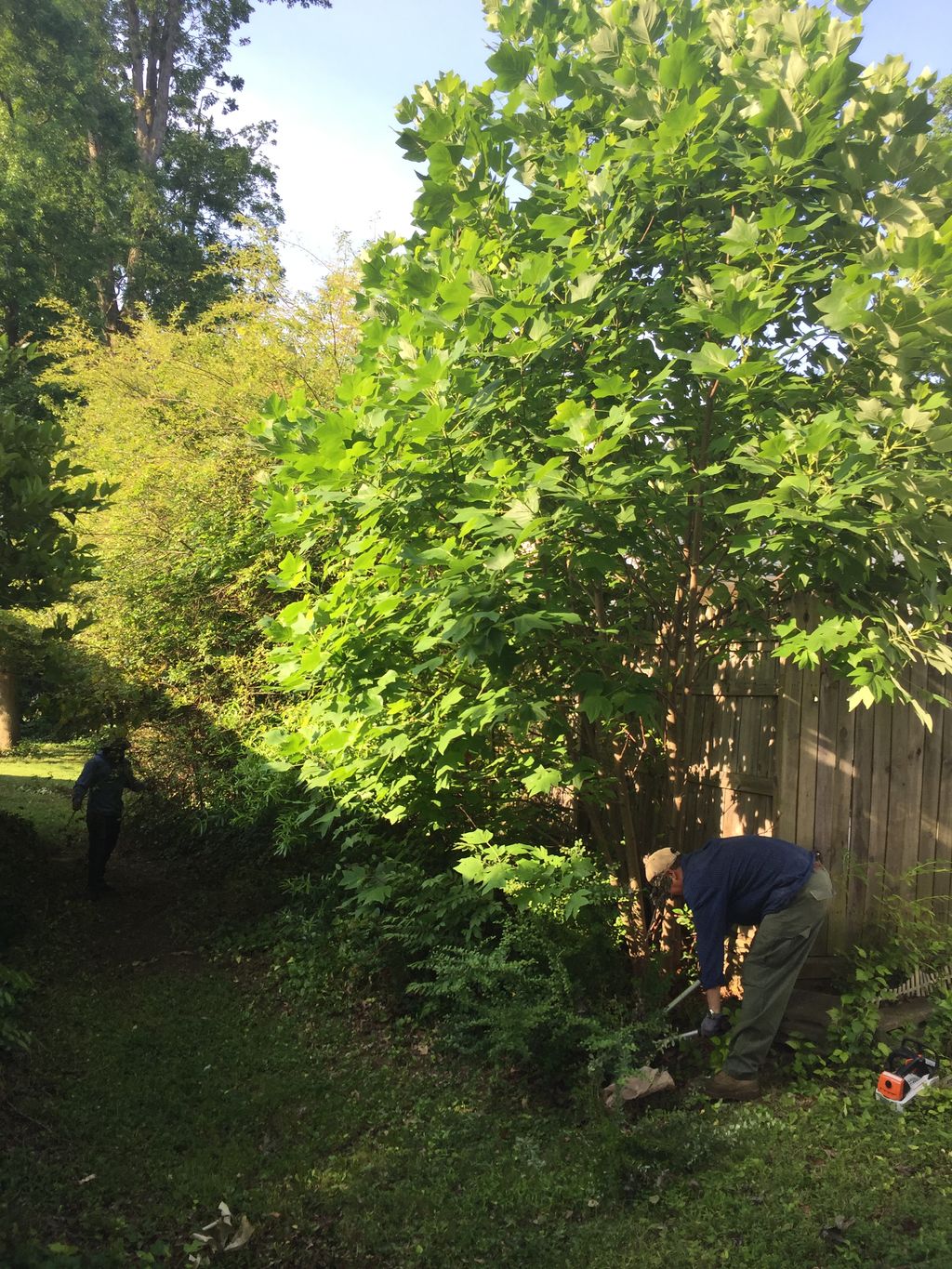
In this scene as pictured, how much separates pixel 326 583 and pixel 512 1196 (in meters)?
5.12

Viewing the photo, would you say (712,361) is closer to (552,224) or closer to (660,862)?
(552,224)

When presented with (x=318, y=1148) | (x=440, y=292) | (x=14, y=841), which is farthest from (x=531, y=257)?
(x=14, y=841)

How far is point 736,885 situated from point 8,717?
16.8 m

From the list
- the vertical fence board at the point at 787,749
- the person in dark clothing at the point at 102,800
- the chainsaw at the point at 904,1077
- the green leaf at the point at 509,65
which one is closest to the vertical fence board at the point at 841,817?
the vertical fence board at the point at 787,749

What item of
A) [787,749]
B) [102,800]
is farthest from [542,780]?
[102,800]

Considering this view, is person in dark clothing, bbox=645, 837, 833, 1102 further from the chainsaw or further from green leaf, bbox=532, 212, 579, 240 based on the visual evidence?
green leaf, bbox=532, 212, 579, 240

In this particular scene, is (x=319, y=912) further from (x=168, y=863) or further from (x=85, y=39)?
(x=85, y=39)

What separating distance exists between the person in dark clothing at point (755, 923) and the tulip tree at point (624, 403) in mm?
844

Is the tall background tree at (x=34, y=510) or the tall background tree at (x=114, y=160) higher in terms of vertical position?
the tall background tree at (x=114, y=160)

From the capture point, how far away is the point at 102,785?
27.3 ft

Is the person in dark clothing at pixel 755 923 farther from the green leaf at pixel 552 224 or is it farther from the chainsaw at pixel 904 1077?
the green leaf at pixel 552 224

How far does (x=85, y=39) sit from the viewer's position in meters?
21.0

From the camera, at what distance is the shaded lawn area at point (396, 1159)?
133 inches

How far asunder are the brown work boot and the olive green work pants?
0.09 feet
